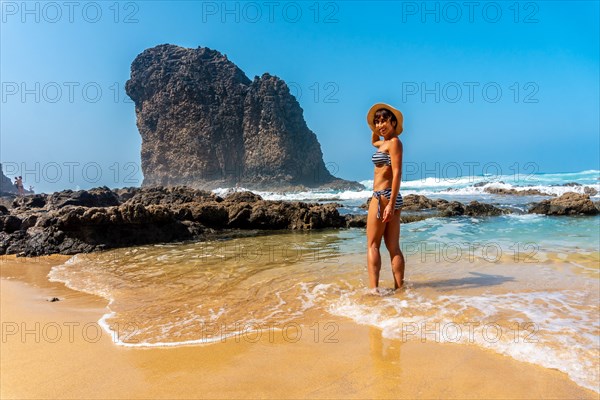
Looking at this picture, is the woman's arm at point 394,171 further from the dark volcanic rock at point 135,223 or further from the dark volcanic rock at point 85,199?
the dark volcanic rock at point 85,199

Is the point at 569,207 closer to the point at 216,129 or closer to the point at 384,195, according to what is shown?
the point at 384,195

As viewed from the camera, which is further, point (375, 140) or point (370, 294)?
point (375, 140)

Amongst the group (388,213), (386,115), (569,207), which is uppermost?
(386,115)

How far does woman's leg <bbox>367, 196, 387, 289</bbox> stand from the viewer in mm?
4039

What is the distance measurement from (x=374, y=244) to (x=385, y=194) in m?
0.54

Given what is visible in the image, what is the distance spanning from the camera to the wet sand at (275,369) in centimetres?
208

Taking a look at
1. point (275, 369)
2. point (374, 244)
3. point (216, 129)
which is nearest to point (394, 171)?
point (374, 244)

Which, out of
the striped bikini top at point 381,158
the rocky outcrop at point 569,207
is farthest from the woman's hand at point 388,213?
the rocky outcrop at point 569,207

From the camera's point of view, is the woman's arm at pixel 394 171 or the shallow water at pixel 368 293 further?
the woman's arm at pixel 394 171

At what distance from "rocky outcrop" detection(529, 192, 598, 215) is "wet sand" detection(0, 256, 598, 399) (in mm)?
12628

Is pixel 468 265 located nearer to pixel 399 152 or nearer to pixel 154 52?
pixel 399 152

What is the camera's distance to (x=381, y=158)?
4078 mm

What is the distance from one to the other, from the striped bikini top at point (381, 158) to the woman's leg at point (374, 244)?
0.37 metres

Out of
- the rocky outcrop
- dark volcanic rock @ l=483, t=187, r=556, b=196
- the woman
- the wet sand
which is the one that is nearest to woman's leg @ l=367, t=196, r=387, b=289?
the woman
